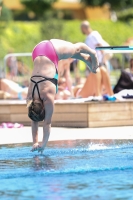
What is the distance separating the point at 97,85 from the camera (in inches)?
549

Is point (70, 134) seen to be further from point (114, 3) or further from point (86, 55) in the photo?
point (114, 3)

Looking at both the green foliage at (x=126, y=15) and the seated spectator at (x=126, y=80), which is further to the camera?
the green foliage at (x=126, y=15)

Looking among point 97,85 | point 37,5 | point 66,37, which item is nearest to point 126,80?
point 97,85

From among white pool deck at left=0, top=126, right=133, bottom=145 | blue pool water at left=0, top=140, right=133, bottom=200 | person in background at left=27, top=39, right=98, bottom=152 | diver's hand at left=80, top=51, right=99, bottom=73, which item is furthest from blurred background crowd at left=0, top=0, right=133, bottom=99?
person in background at left=27, top=39, right=98, bottom=152

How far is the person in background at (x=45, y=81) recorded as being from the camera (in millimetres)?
8688

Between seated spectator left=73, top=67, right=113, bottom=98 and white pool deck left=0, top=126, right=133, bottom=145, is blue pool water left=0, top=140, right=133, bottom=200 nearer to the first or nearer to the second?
white pool deck left=0, top=126, right=133, bottom=145

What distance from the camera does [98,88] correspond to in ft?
45.8

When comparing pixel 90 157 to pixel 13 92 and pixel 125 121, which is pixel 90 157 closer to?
pixel 125 121

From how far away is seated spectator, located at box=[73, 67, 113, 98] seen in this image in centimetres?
1384

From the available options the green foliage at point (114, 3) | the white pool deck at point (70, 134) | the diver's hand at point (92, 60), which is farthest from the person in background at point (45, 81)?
the green foliage at point (114, 3)

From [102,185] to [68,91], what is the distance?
7610 millimetres

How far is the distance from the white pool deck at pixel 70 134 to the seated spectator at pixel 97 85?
1.69 meters

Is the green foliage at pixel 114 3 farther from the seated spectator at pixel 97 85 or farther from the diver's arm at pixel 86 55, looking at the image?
the diver's arm at pixel 86 55

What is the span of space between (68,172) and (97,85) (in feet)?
21.0
